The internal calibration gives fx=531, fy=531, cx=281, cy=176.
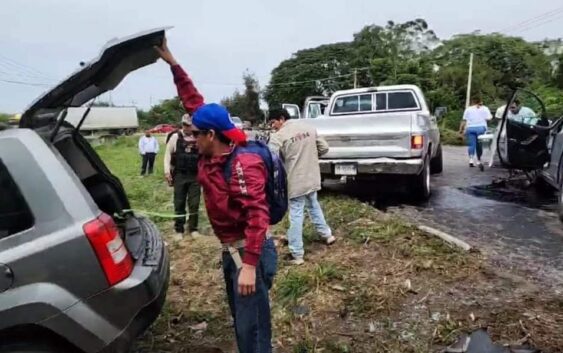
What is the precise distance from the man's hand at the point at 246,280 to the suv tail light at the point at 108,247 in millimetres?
613

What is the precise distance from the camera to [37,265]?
8.28 feet

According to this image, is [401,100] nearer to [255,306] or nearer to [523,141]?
[523,141]

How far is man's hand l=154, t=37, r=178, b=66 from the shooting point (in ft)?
10.9

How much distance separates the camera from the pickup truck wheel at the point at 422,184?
8281 mm

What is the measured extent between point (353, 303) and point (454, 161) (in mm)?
11688

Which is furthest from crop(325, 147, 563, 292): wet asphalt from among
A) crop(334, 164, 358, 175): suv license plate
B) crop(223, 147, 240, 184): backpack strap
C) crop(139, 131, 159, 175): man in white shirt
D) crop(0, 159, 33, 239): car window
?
crop(139, 131, 159, 175): man in white shirt

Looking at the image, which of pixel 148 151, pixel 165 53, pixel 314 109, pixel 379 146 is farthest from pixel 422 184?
pixel 148 151

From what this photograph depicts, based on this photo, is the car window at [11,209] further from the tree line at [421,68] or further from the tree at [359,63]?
the tree at [359,63]

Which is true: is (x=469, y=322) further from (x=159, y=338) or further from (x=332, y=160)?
(x=332, y=160)

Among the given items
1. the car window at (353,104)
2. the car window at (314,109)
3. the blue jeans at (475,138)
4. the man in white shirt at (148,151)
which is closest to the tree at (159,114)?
the man in white shirt at (148,151)

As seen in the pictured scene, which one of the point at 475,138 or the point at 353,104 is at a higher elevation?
the point at 353,104

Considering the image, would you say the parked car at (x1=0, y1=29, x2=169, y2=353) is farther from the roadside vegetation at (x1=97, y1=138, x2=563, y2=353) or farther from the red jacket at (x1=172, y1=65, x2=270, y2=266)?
the roadside vegetation at (x1=97, y1=138, x2=563, y2=353)

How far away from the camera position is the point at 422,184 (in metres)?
8.42

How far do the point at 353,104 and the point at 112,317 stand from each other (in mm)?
7982
